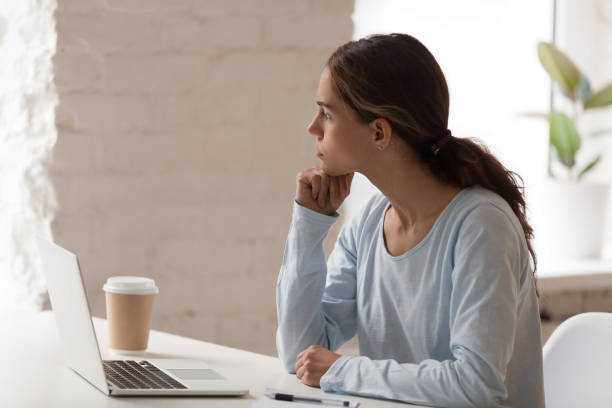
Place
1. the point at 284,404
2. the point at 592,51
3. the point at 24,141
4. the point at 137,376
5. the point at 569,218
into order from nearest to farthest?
the point at 284,404 < the point at 137,376 < the point at 24,141 < the point at 569,218 < the point at 592,51

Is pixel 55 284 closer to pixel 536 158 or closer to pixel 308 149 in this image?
pixel 308 149

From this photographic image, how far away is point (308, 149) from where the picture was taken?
208 cm

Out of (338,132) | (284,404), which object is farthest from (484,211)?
(284,404)

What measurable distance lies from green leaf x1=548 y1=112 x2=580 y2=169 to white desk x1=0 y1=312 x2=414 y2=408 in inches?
57.7

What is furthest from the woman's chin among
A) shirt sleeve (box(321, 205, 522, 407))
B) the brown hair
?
shirt sleeve (box(321, 205, 522, 407))

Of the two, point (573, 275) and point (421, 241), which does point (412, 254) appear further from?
point (573, 275)

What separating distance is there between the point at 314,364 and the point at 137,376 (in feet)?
0.85

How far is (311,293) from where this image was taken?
4.85 feet

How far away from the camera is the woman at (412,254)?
1.19 m

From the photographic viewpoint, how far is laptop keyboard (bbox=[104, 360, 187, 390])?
1216 millimetres

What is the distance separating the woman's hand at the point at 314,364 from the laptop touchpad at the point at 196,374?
0.40ft

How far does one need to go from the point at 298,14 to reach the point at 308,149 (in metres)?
0.32

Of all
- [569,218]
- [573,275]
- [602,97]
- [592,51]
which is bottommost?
[573,275]

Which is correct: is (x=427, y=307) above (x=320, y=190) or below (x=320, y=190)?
below
